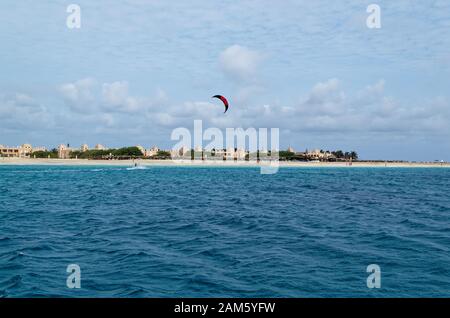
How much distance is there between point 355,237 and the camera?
68.3 ft

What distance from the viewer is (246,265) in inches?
595

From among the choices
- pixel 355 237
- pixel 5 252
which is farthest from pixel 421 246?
pixel 5 252

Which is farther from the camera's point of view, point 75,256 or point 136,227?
point 136,227

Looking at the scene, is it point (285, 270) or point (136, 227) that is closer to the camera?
point (285, 270)

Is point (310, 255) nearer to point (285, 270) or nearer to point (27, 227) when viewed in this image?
point (285, 270)
